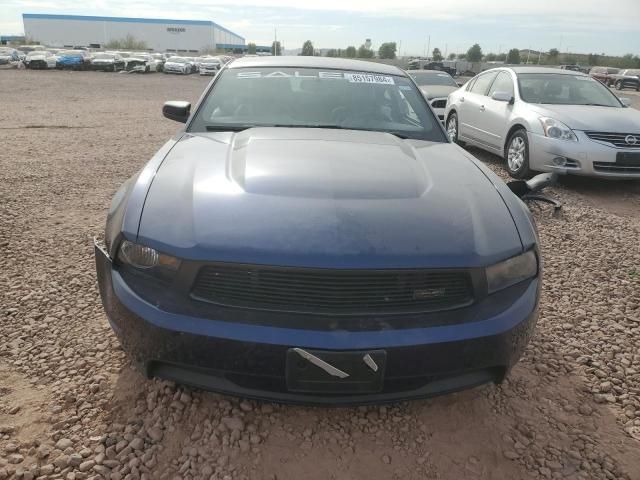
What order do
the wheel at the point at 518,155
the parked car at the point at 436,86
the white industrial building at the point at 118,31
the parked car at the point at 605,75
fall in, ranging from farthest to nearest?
the white industrial building at the point at 118,31
the parked car at the point at 605,75
the parked car at the point at 436,86
the wheel at the point at 518,155

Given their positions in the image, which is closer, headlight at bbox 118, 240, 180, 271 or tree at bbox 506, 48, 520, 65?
headlight at bbox 118, 240, 180, 271

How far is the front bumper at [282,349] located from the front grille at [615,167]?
5009 millimetres

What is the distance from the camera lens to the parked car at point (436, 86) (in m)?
11.0

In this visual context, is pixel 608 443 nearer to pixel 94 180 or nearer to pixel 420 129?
pixel 420 129

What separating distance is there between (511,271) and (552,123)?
5.13 m

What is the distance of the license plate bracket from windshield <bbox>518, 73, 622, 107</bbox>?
6446 mm

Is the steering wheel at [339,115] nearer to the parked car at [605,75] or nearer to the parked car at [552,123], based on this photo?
the parked car at [552,123]

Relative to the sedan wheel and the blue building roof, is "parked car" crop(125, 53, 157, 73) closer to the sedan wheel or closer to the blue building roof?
the sedan wheel

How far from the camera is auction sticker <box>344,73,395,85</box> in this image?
3705mm

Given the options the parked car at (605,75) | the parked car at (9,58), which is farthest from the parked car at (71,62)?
the parked car at (605,75)

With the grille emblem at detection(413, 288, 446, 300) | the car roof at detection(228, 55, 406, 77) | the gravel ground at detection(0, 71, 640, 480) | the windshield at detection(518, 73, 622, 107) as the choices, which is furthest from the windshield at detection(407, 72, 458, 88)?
the grille emblem at detection(413, 288, 446, 300)

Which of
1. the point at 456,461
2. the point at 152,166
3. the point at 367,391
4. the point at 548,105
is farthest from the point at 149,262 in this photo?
the point at 548,105

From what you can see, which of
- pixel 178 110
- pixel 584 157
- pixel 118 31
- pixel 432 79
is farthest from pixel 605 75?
pixel 118 31

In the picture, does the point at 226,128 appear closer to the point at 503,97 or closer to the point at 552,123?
the point at 552,123
